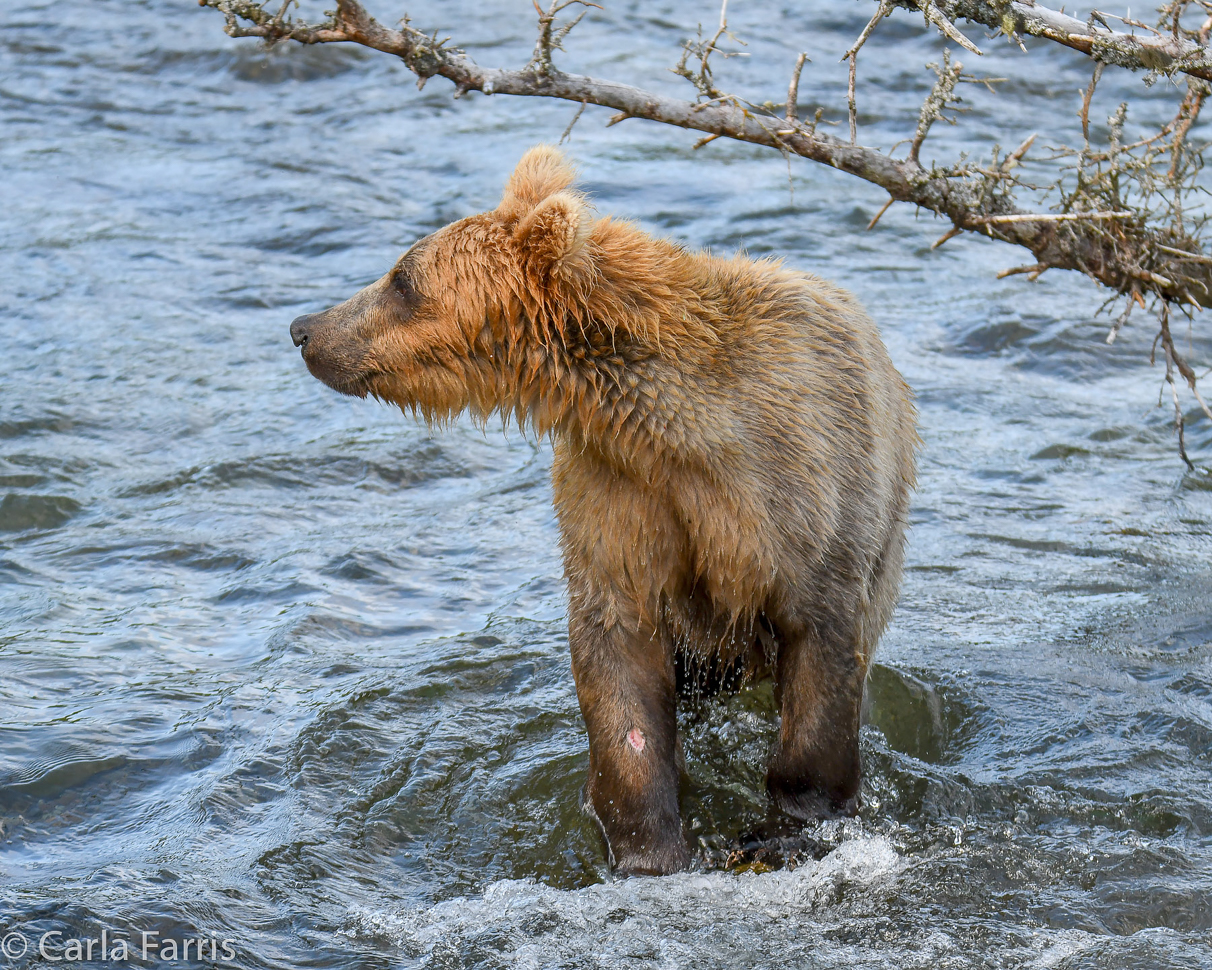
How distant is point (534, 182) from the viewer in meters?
4.63

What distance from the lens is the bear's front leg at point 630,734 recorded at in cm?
471

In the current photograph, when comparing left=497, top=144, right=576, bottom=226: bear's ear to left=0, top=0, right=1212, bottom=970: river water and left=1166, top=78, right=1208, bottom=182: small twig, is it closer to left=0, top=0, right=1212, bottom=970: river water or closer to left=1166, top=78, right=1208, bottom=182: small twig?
left=0, top=0, right=1212, bottom=970: river water

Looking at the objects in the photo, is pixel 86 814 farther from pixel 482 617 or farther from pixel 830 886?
pixel 830 886

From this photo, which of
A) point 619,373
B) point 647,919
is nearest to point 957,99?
point 619,373

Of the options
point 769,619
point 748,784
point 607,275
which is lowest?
point 748,784

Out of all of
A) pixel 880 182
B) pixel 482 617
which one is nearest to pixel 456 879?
pixel 482 617

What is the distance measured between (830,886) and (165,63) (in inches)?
491

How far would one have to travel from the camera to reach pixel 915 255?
10594 millimetres

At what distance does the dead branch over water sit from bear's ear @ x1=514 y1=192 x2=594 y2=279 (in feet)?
3.16

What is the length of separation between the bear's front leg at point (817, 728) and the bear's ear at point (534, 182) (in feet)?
5.36

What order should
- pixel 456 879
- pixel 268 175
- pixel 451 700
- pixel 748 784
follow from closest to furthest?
pixel 456 879
pixel 748 784
pixel 451 700
pixel 268 175

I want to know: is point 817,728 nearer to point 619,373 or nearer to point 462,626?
point 619,373

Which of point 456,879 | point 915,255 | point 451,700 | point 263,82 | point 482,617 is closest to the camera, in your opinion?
point 456,879

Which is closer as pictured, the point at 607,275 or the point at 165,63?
the point at 607,275
